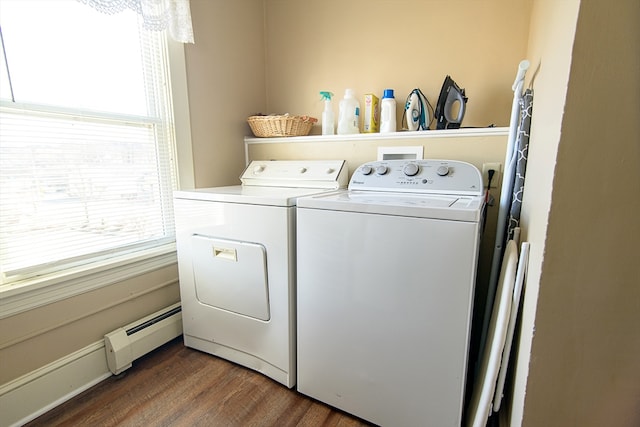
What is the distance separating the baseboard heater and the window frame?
26 centimetres

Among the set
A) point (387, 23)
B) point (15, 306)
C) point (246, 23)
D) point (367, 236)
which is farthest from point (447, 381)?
point (246, 23)

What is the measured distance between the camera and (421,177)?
4.48 feet

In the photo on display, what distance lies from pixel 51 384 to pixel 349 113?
197cm

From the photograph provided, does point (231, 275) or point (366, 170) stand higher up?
point (366, 170)

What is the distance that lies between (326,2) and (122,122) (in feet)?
4.80

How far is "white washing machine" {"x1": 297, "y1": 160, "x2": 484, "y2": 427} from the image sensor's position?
96 centimetres

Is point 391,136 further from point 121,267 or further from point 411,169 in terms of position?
point 121,267

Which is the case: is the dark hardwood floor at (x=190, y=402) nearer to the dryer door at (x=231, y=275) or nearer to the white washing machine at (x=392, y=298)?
the white washing machine at (x=392, y=298)

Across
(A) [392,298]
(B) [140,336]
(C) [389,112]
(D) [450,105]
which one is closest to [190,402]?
(B) [140,336]

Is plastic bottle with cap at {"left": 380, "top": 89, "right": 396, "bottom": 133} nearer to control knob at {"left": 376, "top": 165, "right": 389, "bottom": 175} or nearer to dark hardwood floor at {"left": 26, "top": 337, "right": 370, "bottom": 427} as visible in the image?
control knob at {"left": 376, "top": 165, "right": 389, "bottom": 175}

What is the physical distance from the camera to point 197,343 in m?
1.62

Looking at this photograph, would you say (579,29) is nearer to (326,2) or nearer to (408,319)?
(408,319)

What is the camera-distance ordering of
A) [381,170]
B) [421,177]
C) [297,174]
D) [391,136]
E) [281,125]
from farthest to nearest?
1. [281,125]
2. [297,174]
3. [391,136]
4. [381,170]
5. [421,177]

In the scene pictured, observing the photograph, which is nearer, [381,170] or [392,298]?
[392,298]
